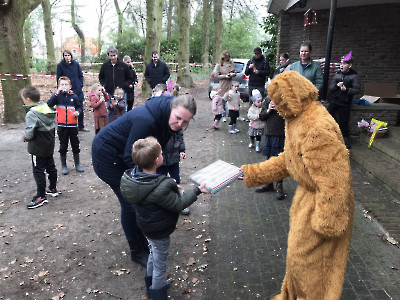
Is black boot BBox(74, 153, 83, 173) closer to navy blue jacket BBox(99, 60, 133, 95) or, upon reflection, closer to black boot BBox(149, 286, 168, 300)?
navy blue jacket BBox(99, 60, 133, 95)

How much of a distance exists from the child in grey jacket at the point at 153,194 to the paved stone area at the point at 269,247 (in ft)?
3.06

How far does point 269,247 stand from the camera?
12.9 ft

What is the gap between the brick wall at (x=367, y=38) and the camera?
10328 millimetres

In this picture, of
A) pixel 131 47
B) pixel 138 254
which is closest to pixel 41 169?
pixel 138 254

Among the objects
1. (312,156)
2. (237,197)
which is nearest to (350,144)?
(237,197)

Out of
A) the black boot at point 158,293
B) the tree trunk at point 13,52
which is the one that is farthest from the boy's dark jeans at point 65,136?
the tree trunk at point 13,52

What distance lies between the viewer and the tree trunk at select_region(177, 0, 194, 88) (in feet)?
59.0

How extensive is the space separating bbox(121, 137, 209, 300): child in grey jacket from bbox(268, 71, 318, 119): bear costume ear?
0.93m

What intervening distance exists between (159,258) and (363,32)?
10.7m

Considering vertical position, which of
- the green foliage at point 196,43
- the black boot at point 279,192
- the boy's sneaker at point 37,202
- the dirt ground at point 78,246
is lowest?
the dirt ground at point 78,246

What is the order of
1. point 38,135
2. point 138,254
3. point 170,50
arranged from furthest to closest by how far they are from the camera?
1. point 170,50
2. point 38,135
3. point 138,254

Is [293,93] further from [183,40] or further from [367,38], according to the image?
[183,40]

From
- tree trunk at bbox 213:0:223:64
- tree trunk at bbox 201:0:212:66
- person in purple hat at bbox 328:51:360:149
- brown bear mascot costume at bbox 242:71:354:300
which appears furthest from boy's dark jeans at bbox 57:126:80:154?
tree trunk at bbox 201:0:212:66

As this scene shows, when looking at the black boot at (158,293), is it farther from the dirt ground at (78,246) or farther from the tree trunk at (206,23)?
the tree trunk at (206,23)
